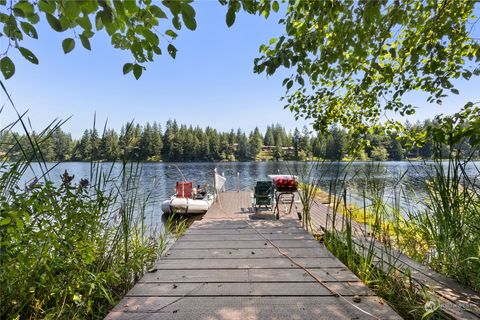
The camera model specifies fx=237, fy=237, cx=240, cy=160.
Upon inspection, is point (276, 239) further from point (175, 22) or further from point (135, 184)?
point (175, 22)

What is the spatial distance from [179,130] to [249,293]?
60.9m

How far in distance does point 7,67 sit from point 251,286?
1.67 m

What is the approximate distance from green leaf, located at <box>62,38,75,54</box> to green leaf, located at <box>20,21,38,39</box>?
260 mm

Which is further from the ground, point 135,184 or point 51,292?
point 135,184

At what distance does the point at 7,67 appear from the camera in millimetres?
934

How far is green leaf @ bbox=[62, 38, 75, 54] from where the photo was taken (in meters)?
0.97

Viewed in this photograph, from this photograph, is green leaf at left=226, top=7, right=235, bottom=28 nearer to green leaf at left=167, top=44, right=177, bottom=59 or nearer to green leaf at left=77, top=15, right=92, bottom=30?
green leaf at left=167, top=44, right=177, bottom=59

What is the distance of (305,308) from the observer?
1.30 m

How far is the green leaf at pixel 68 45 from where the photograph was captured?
97cm

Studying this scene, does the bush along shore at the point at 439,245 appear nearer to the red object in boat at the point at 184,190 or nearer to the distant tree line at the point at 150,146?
the distant tree line at the point at 150,146

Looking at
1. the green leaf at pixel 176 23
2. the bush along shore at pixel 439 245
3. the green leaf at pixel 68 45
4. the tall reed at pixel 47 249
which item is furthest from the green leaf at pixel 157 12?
the bush along shore at pixel 439 245

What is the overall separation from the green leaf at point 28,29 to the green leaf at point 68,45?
260mm

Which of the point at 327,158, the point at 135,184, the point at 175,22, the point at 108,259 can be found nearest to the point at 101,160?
the point at 135,184

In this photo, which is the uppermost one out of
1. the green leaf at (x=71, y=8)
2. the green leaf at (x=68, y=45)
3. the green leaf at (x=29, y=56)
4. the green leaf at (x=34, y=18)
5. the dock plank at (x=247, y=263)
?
the green leaf at (x=34, y=18)
